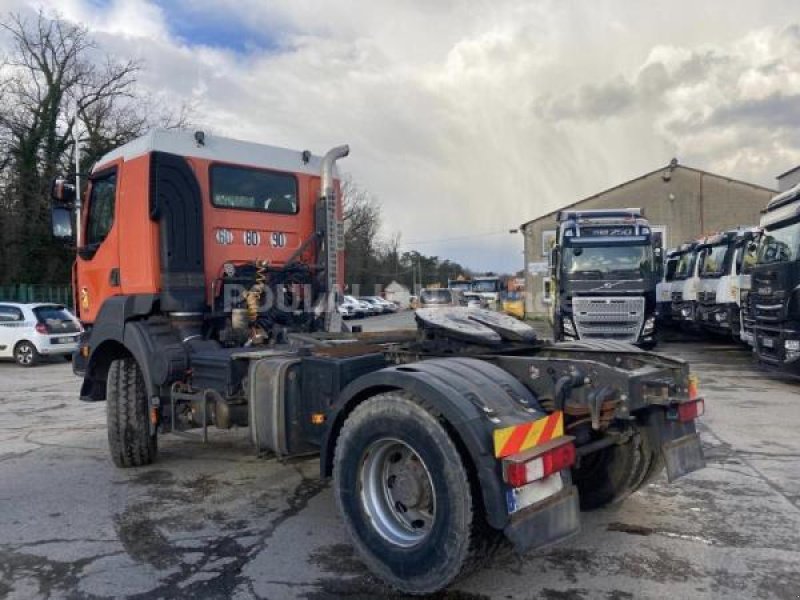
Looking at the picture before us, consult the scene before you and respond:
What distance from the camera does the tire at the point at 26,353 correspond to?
661 inches

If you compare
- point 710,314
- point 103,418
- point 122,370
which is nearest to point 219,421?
point 122,370

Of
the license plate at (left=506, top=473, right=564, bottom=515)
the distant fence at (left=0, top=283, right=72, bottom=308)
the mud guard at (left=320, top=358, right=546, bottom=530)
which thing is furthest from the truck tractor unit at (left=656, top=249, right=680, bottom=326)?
the distant fence at (left=0, top=283, right=72, bottom=308)

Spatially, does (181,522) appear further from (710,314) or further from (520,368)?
(710,314)

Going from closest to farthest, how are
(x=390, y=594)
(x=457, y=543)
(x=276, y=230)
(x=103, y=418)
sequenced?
(x=457, y=543), (x=390, y=594), (x=276, y=230), (x=103, y=418)

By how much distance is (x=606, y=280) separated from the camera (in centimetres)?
1530

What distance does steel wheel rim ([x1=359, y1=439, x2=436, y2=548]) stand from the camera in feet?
12.5

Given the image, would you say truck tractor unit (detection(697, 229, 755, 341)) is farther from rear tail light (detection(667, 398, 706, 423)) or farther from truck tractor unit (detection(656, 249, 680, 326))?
rear tail light (detection(667, 398, 706, 423))

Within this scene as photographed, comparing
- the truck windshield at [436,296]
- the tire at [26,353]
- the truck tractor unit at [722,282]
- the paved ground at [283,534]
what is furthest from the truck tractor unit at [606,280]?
the truck windshield at [436,296]

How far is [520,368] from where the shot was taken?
4.21 m

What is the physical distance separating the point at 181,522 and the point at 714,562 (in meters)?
3.53

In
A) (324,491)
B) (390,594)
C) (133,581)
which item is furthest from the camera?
(324,491)

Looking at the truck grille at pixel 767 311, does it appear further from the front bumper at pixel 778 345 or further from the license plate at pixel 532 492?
the license plate at pixel 532 492

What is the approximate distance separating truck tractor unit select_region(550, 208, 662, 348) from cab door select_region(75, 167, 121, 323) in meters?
10.5

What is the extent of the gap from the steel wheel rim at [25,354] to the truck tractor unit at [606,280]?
41.2 feet
